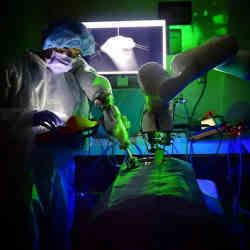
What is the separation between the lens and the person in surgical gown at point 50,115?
3.41 ft

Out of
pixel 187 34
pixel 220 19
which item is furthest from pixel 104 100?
pixel 220 19

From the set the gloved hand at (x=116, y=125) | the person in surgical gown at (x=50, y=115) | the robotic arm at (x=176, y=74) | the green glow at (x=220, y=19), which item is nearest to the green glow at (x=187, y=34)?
the green glow at (x=220, y=19)

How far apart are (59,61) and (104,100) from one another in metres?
0.41

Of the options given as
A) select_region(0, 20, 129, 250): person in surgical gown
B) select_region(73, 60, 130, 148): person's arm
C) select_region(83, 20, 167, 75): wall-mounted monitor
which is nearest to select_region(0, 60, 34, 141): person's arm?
select_region(0, 20, 129, 250): person in surgical gown

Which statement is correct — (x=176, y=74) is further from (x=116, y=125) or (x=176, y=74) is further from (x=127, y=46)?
(x=127, y=46)

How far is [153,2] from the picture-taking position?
1.96 m

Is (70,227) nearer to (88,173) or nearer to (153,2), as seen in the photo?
(88,173)

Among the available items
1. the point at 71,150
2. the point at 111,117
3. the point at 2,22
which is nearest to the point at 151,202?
the point at 111,117

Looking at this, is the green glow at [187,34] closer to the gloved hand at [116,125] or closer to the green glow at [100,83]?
the green glow at [100,83]

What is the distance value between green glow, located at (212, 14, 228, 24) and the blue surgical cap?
3.89ft

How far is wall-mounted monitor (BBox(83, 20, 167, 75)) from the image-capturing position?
181cm

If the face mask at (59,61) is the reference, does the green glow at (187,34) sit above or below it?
above

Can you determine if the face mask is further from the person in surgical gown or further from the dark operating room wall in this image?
the dark operating room wall

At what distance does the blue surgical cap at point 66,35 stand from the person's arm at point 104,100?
0.13 meters
